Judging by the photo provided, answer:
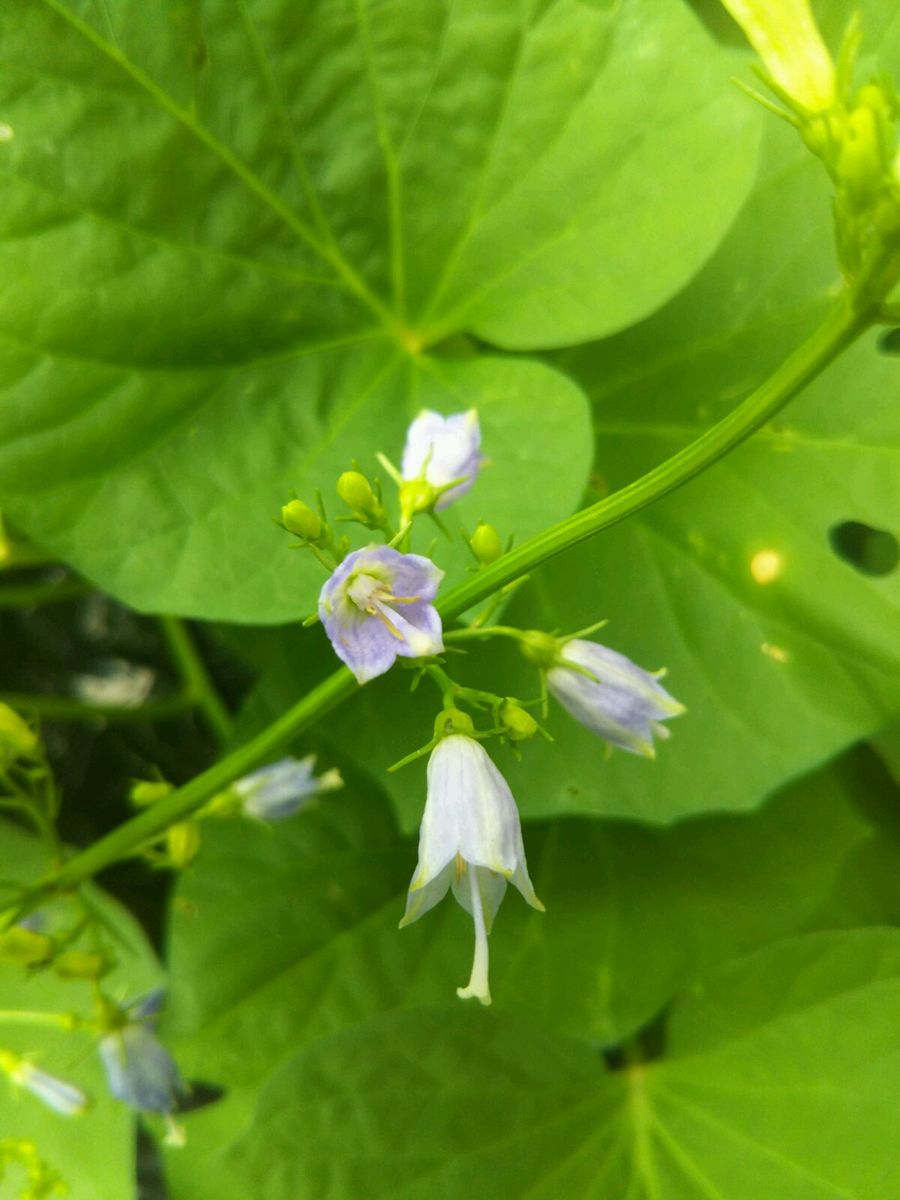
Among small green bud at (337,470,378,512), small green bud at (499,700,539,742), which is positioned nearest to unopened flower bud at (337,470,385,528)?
small green bud at (337,470,378,512)

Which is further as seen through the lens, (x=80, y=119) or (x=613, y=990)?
(x=613, y=990)

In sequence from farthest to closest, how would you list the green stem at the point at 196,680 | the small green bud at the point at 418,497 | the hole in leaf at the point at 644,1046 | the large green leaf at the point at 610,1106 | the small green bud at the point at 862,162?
1. the green stem at the point at 196,680
2. the hole in leaf at the point at 644,1046
3. the large green leaf at the point at 610,1106
4. the small green bud at the point at 418,497
5. the small green bud at the point at 862,162

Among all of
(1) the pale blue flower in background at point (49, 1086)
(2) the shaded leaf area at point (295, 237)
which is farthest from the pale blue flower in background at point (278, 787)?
(1) the pale blue flower in background at point (49, 1086)

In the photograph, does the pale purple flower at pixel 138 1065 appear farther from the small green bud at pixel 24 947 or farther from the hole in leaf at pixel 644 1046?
the hole in leaf at pixel 644 1046

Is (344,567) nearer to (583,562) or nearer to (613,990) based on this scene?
(583,562)

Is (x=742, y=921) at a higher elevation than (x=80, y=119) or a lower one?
lower

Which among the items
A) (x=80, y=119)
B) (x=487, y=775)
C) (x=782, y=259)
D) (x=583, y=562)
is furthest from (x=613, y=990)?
(x=80, y=119)
